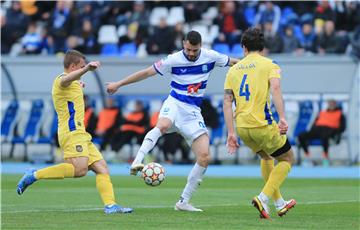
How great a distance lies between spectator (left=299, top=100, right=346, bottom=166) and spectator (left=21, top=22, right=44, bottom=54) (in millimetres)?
9104

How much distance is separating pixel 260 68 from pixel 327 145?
1516 centimetres

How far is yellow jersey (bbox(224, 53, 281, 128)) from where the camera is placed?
479 inches

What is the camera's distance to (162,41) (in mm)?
29797

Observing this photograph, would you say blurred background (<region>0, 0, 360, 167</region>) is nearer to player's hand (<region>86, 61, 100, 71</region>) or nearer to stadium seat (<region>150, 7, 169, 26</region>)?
Answer: stadium seat (<region>150, 7, 169, 26</region>)

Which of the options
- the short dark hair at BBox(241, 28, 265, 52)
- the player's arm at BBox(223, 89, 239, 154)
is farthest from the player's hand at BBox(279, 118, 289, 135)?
the short dark hair at BBox(241, 28, 265, 52)

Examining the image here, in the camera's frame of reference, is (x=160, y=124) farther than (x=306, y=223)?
Yes

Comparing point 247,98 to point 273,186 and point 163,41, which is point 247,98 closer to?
point 273,186

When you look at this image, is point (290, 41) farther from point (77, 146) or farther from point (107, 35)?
point (77, 146)

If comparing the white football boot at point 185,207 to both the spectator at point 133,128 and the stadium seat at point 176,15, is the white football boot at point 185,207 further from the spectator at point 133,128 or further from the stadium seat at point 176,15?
the stadium seat at point 176,15

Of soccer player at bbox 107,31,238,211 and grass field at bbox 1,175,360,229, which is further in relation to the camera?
soccer player at bbox 107,31,238,211

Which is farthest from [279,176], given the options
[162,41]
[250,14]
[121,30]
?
[121,30]

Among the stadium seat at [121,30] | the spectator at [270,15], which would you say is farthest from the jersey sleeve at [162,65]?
the stadium seat at [121,30]

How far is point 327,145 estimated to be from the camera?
2698 centimetres

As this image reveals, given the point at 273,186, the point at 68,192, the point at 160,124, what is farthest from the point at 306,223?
the point at 68,192
